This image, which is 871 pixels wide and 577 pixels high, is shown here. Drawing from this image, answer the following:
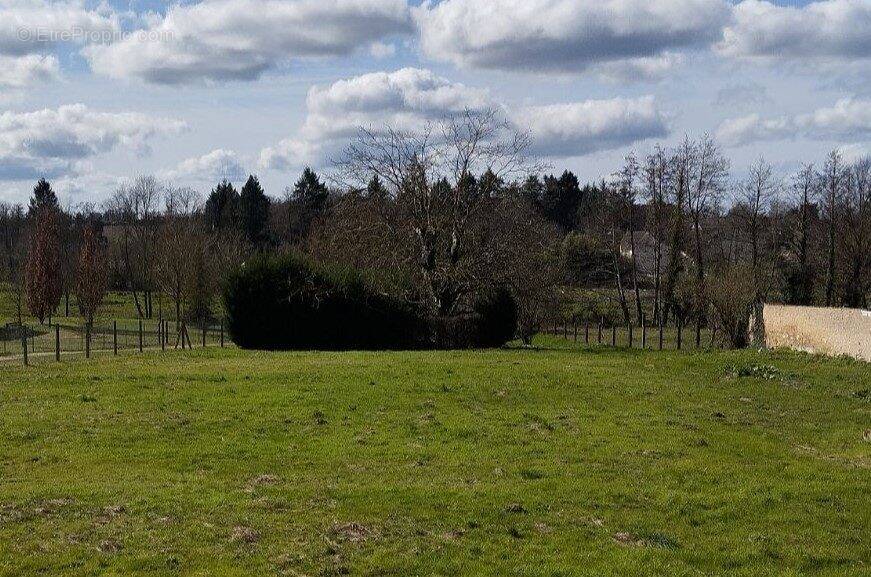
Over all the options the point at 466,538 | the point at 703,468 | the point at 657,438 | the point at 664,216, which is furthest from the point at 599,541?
the point at 664,216

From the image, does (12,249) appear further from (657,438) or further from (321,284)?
(657,438)

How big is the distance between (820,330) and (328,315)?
19558 mm

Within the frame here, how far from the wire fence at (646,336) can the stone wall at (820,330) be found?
433cm

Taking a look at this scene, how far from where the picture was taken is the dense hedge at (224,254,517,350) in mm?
42094

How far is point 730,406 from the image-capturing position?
2120cm

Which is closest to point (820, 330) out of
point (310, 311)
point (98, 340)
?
point (310, 311)

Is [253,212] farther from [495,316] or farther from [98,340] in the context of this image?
[495,316]

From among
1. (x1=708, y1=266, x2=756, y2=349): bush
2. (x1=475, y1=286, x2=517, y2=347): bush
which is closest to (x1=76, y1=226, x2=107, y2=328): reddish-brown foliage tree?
(x1=475, y1=286, x2=517, y2=347): bush

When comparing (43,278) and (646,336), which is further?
(43,278)

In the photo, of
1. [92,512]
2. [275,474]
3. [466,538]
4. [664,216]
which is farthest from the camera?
[664,216]

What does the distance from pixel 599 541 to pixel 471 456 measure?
479 centimetres

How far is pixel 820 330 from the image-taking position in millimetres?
35125

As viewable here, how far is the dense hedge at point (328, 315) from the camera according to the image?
1657 inches

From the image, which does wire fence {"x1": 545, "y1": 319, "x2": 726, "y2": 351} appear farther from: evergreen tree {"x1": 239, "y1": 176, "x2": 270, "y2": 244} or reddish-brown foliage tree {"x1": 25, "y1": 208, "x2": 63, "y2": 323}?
evergreen tree {"x1": 239, "y1": 176, "x2": 270, "y2": 244}
